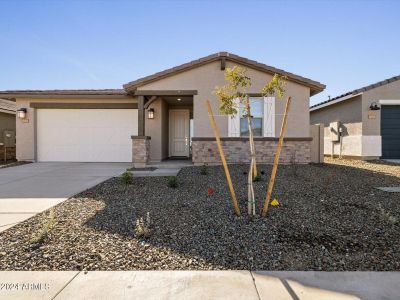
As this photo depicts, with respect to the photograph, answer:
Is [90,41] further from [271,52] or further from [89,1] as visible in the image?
[271,52]

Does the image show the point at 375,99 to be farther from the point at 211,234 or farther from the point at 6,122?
the point at 6,122

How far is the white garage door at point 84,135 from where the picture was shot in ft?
39.8

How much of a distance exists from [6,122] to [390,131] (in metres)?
21.7

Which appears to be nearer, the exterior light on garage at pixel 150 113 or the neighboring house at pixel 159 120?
the neighboring house at pixel 159 120

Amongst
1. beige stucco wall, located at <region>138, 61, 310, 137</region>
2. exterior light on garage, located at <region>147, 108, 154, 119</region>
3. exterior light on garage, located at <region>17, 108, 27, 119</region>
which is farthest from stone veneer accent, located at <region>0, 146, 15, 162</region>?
beige stucco wall, located at <region>138, 61, 310, 137</region>

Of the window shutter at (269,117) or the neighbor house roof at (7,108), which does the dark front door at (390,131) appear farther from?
the neighbor house roof at (7,108)

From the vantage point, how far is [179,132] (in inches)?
550

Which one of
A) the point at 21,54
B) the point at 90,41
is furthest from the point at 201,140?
the point at 21,54

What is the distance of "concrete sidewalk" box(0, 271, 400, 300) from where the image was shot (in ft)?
7.60

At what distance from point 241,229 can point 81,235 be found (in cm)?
227

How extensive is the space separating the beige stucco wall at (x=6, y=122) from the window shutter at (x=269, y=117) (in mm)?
14911

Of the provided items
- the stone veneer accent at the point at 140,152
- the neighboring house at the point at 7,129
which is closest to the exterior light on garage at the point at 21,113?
the neighboring house at the point at 7,129

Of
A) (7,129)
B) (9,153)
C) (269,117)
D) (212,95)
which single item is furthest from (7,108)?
(269,117)

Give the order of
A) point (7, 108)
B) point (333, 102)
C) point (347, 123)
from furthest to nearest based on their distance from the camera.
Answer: point (7, 108) < point (333, 102) < point (347, 123)
